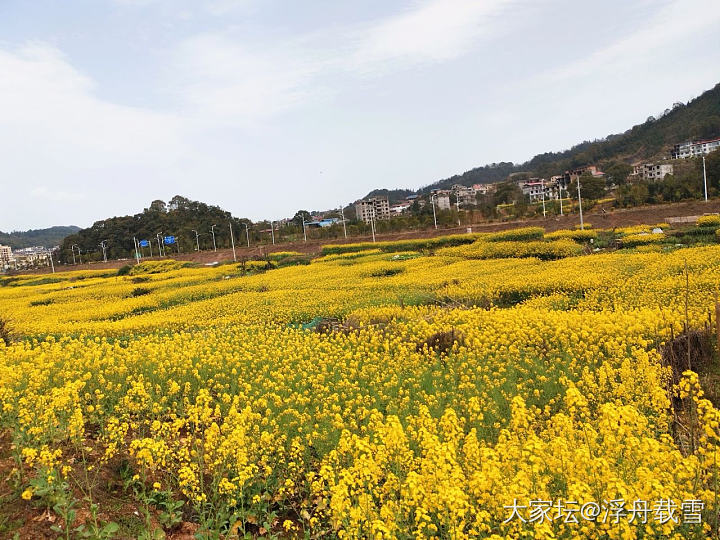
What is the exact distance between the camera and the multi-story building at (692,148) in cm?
8575

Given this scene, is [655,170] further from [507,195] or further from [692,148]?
[507,195]

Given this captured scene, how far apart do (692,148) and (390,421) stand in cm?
10306

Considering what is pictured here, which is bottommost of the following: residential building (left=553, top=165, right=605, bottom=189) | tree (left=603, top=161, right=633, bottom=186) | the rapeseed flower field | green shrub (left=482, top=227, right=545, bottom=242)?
the rapeseed flower field

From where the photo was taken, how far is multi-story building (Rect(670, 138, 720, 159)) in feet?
281

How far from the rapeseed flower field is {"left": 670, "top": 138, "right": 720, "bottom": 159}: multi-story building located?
88.4m

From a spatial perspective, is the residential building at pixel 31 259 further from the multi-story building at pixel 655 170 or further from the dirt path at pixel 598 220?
the multi-story building at pixel 655 170

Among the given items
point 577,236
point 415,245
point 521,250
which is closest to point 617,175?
point 415,245

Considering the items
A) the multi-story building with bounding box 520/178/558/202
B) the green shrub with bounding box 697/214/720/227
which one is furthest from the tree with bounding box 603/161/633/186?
the green shrub with bounding box 697/214/720/227

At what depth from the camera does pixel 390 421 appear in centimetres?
420

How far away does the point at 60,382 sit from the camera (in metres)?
7.06

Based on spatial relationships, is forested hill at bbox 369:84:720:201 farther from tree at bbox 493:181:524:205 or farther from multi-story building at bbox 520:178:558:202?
tree at bbox 493:181:524:205

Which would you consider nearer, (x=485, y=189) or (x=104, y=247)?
(x=104, y=247)

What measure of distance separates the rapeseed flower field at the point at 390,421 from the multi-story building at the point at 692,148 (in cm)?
8844

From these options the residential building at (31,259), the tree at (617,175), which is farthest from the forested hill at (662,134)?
the residential building at (31,259)
